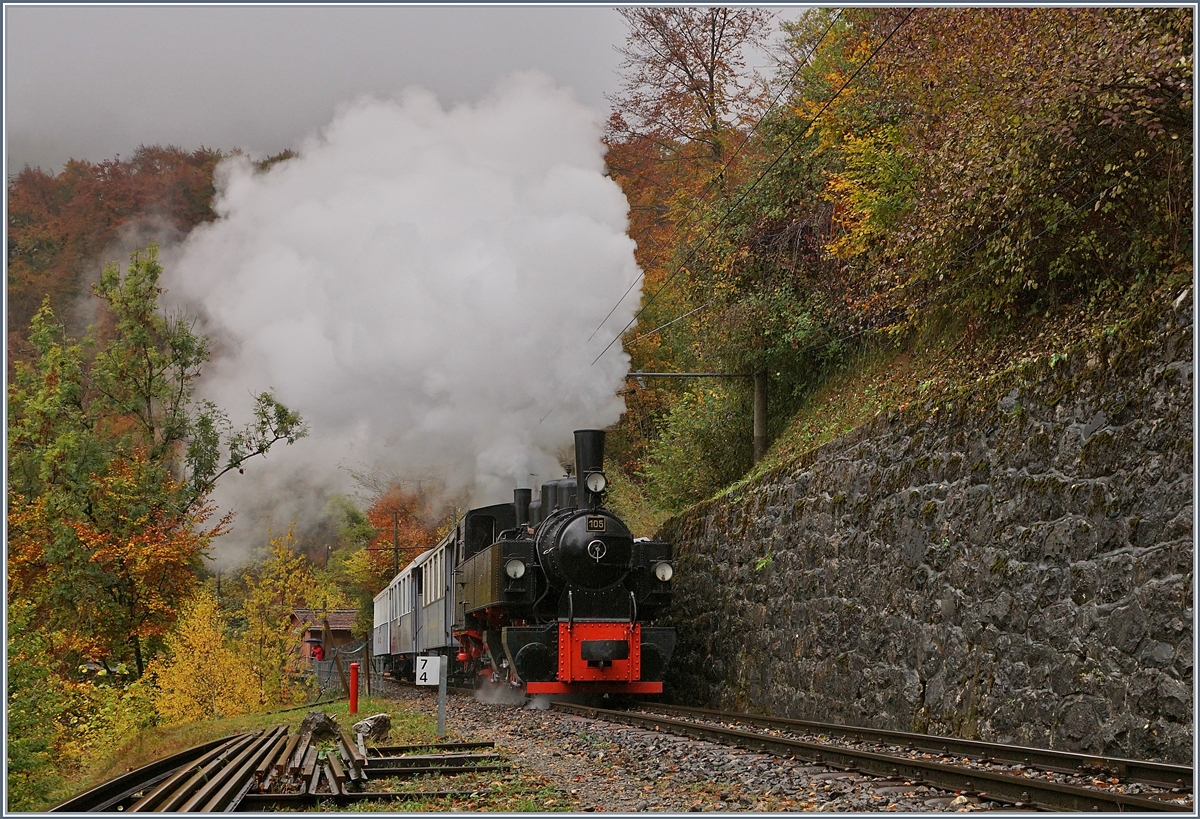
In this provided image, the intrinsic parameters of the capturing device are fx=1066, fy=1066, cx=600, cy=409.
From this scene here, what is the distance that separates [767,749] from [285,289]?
30.0 meters

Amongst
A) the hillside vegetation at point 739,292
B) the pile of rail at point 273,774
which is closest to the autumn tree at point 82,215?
the hillside vegetation at point 739,292

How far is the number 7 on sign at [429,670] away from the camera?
11.3 metres

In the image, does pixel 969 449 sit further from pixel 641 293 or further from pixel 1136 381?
pixel 641 293

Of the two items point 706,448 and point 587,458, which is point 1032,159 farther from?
point 706,448

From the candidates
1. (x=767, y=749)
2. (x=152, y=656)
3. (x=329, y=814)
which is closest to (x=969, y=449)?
(x=767, y=749)

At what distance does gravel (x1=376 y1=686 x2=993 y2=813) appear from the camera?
637cm

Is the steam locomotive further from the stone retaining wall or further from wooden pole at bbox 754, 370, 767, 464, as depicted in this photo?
wooden pole at bbox 754, 370, 767, 464

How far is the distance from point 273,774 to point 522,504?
9279mm

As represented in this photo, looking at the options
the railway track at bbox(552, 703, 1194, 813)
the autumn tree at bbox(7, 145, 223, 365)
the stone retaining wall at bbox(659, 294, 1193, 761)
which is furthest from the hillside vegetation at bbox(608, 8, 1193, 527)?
the autumn tree at bbox(7, 145, 223, 365)

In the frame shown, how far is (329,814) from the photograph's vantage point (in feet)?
20.3

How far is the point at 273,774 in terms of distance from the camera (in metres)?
7.74

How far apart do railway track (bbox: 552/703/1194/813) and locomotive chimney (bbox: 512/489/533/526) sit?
21.0ft

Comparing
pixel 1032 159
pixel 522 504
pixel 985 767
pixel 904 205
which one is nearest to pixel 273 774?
pixel 985 767

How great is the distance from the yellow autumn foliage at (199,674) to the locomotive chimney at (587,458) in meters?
9.23
